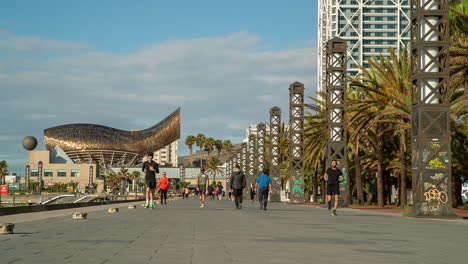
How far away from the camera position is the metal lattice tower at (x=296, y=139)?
44.8 m

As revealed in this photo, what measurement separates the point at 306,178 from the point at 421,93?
130 ft

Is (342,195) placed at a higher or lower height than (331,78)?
lower

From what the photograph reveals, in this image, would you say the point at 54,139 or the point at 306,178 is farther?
the point at 54,139

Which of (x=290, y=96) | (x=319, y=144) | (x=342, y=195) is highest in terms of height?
(x=290, y=96)

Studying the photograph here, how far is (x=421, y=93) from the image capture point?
18.2 metres

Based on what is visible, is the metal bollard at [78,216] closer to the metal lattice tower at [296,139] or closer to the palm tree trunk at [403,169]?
the palm tree trunk at [403,169]

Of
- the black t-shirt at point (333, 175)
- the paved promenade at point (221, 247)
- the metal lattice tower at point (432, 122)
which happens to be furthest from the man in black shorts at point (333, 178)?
the paved promenade at point (221, 247)

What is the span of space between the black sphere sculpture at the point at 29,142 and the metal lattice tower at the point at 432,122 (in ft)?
478

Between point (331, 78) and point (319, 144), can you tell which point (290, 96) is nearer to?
point (319, 144)

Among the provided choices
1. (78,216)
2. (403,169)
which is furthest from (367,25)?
(78,216)

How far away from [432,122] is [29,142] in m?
146

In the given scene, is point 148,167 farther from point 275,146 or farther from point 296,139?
point 275,146

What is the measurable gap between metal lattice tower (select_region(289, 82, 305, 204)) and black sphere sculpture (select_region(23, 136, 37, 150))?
120m

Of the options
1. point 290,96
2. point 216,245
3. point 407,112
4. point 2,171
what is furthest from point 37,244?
point 2,171
